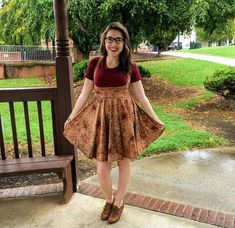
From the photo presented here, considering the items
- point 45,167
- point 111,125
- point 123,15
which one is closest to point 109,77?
point 111,125

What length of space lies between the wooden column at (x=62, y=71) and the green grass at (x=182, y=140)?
1884mm

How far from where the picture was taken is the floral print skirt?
10.2ft

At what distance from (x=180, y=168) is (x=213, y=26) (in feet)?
21.4

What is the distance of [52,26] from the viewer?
1094 cm

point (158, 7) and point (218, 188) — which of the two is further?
point (158, 7)

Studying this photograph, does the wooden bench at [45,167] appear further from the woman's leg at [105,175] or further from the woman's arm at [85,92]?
the woman's arm at [85,92]

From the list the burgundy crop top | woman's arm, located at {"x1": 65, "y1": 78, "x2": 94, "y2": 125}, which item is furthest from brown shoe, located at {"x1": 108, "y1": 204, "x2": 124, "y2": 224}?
the burgundy crop top

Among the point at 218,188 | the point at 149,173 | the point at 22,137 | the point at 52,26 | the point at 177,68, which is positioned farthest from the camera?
the point at 177,68

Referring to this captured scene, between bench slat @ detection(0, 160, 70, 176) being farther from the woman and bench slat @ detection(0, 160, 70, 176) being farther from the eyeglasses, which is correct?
the eyeglasses

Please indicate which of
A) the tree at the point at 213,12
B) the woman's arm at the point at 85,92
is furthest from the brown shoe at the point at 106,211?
the tree at the point at 213,12

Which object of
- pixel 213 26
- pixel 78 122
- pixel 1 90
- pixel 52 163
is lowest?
pixel 52 163

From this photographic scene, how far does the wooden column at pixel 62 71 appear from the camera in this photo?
3.70m

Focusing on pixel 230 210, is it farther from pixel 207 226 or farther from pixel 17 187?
pixel 17 187

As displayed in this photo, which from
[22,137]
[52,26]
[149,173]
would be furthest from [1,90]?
[52,26]
